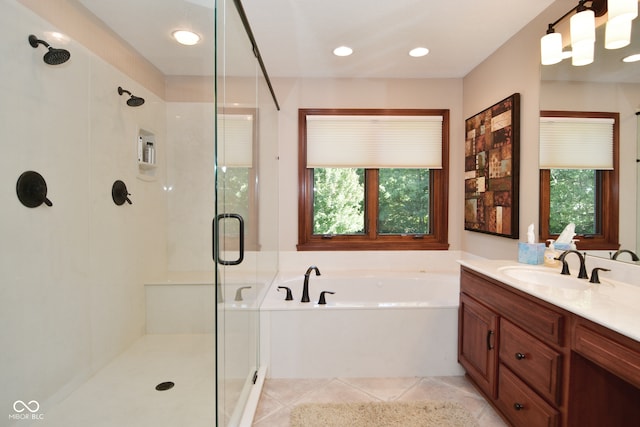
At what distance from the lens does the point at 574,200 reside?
179 centimetres

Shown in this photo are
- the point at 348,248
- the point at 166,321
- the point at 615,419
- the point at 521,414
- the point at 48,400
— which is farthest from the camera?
the point at 348,248

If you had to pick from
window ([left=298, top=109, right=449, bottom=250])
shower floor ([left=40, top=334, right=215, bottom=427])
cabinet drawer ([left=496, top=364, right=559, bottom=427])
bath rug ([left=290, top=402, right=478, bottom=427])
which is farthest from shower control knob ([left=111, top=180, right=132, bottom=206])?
cabinet drawer ([left=496, top=364, right=559, bottom=427])

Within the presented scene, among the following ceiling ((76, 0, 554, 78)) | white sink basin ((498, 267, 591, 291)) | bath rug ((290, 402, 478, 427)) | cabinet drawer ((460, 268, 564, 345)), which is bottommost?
bath rug ((290, 402, 478, 427))

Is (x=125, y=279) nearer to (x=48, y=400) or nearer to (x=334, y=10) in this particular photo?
(x=48, y=400)

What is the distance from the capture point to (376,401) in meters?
1.91

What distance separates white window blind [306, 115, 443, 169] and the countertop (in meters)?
1.65

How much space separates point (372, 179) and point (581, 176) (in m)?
1.71

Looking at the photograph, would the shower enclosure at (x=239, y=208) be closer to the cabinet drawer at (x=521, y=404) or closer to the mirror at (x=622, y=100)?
the cabinet drawer at (x=521, y=404)

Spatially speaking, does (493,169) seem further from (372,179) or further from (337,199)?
(337,199)

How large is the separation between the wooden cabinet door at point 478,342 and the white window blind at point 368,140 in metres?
1.54

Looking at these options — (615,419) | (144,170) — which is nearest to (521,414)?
(615,419)

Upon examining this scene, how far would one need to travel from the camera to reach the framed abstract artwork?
229cm

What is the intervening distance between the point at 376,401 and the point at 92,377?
67.9 inches

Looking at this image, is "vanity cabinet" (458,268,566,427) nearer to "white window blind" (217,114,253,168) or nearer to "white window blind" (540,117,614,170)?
"white window blind" (540,117,614,170)
